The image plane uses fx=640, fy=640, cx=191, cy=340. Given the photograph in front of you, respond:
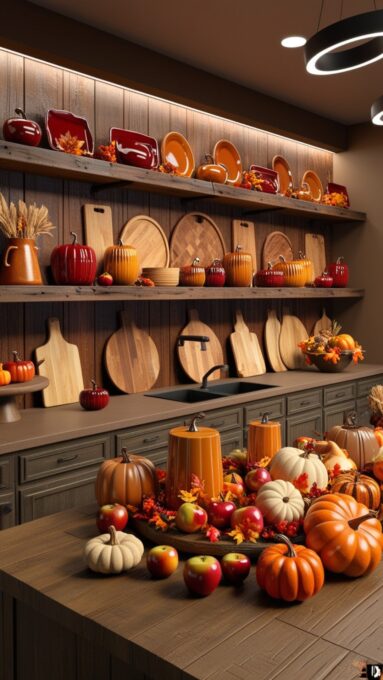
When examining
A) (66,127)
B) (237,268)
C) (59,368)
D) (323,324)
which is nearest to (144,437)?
(59,368)

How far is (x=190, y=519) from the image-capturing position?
1.53m

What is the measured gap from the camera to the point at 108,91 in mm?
3646

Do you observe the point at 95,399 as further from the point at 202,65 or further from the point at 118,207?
the point at 202,65

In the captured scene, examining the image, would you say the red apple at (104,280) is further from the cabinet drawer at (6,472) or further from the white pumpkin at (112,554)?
the white pumpkin at (112,554)

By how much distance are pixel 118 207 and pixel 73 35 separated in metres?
0.93

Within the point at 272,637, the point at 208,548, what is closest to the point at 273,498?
the point at 208,548

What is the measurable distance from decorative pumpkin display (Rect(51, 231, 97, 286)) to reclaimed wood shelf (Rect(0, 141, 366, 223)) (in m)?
0.34

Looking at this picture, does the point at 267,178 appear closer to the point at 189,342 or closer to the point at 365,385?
the point at 189,342

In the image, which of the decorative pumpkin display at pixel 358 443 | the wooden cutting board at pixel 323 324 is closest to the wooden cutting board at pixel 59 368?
the decorative pumpkin display at pixel 358 443

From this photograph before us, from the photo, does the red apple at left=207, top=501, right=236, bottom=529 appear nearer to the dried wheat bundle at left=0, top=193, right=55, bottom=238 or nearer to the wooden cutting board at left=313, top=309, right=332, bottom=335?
the dried wheat bundle at left=0, top=193, right=55, bottom=238

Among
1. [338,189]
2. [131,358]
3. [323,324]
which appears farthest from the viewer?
[323,324]

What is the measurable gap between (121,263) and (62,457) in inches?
47.0

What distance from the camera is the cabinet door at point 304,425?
4.04 meters

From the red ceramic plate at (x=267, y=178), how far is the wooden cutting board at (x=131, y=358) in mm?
1393
